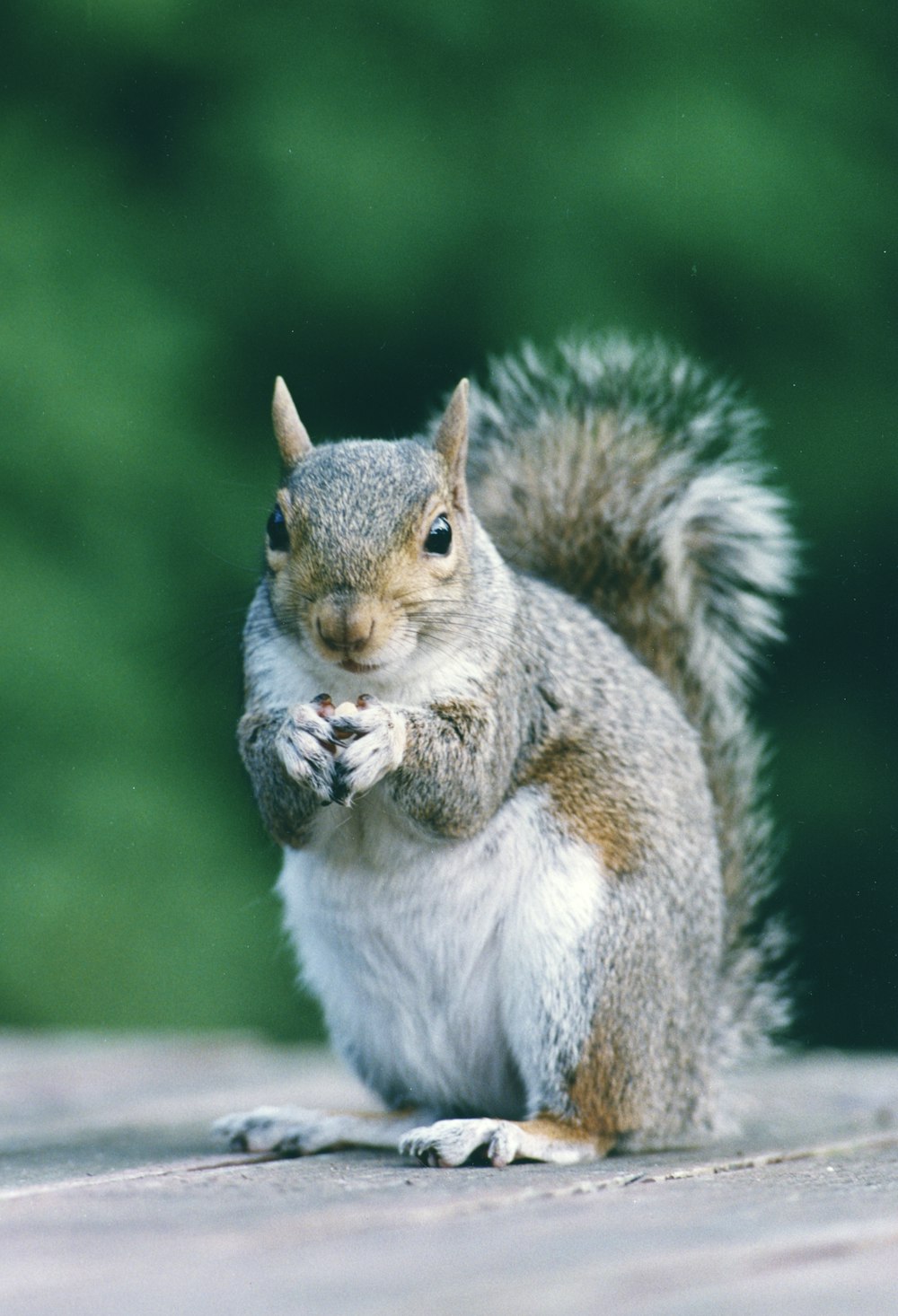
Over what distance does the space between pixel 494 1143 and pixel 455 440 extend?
60 centimetres

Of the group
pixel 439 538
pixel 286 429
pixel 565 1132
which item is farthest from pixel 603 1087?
pixel 286 429

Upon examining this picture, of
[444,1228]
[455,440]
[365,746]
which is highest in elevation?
[455,440]

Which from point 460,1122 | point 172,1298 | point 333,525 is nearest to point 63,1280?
point 172,1298

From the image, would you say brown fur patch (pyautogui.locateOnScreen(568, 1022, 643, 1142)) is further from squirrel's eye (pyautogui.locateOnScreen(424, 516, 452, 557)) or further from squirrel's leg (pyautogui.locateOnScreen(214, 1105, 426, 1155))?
squirrel's eye (pyautogui.locateOnScreen(424, 516, 452, 557))

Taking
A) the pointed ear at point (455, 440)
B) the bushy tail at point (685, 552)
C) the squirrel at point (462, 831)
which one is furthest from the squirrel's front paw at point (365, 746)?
the bushy tail at point (685, 552)

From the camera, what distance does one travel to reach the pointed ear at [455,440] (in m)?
1.58

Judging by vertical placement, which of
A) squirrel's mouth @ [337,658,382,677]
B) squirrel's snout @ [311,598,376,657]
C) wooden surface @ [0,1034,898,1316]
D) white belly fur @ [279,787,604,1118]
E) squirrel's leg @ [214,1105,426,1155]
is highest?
squirrel's snout @ [311,598,376,657]

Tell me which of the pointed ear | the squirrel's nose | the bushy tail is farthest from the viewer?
the bushy tail

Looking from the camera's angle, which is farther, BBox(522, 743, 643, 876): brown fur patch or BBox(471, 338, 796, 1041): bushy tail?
BBox(471, 338, 796, 1041): bushy tail

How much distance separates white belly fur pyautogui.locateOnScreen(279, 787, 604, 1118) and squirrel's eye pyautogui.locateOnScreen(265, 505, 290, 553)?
0.22 m

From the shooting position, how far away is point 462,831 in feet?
4.81

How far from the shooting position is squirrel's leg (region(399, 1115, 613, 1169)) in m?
1.38

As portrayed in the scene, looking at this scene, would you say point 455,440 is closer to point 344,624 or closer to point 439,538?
point 439,538

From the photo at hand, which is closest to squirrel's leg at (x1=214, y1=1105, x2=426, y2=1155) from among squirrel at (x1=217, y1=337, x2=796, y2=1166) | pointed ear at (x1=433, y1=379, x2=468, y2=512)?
squirrel at (x1=217, y1=337, x2=796, y2=1166)
